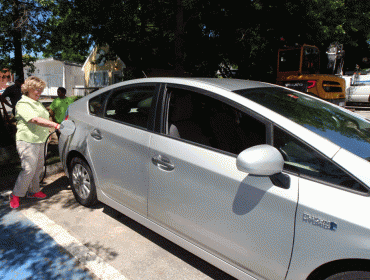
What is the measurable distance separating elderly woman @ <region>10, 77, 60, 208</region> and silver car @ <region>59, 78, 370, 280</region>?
0.67m

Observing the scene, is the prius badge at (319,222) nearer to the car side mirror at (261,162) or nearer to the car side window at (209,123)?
the car side mirror at (261,162)

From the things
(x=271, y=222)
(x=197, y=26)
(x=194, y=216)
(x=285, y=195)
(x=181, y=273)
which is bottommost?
(x=181, y=273)

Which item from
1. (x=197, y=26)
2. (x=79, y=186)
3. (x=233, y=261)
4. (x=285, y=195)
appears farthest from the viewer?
(x=197, y=26)

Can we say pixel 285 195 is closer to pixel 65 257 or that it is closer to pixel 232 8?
pixel 65 257

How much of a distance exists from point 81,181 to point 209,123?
1.92 metres

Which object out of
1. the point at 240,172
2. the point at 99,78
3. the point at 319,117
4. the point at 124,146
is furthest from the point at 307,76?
the point at 99,78

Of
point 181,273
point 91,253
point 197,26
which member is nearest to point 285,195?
point 181,273

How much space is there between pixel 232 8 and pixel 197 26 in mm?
2392

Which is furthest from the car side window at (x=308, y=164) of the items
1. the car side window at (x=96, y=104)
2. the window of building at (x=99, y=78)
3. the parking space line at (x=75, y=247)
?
the window of building at (x=99, y=78)

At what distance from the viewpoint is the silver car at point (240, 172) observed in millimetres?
1790

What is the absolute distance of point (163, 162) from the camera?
2643 mm

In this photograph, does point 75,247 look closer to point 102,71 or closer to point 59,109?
point 59,109

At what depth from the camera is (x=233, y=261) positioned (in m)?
2.25

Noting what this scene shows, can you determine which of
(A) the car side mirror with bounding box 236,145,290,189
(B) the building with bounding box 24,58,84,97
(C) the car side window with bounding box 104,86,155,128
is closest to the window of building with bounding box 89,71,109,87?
(B) the building with bounding box 24,58,84,97
